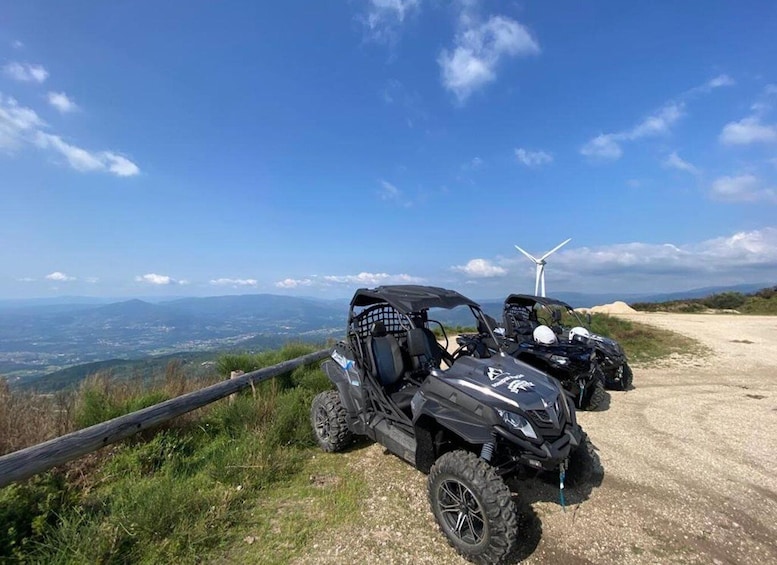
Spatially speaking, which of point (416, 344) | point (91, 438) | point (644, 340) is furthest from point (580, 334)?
point (91, 438)

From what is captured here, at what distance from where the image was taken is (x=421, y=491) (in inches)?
156

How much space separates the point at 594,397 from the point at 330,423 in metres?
5.05

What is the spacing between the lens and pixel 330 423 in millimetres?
4906

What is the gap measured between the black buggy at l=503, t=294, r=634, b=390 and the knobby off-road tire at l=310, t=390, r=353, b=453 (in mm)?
5238

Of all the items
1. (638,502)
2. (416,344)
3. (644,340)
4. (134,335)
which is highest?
(416,344)

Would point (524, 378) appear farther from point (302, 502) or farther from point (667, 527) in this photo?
point (302, 502)

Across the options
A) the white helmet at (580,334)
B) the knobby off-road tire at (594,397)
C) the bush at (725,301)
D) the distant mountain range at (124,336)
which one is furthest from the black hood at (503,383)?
the bush at (725,301)

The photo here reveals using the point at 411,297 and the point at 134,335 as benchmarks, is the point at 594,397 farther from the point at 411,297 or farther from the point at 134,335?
the point at 134,335

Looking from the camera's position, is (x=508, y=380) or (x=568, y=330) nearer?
(x=508, y=380)

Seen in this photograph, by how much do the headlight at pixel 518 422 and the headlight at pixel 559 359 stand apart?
4.20 meters

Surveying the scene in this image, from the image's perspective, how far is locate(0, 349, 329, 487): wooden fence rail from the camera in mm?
2906

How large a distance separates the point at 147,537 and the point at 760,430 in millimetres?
8562

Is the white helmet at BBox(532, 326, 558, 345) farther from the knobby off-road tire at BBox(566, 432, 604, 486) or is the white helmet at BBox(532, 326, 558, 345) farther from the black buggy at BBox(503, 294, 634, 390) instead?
the knobby off-road tire at BBox(566, 432, 604, 486)

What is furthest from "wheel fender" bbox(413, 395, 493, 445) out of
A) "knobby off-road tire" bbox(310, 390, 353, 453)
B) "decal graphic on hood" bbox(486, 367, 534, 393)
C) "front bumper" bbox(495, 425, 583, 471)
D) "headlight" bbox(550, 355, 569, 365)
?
"headlight" bbox(550, 355, 569, 365)
